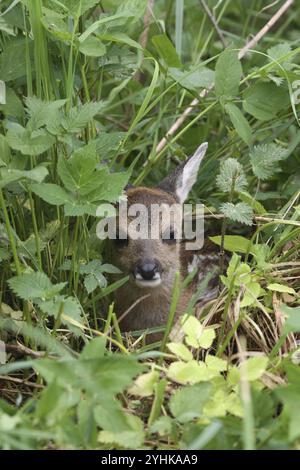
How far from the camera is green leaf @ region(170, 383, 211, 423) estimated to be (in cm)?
286

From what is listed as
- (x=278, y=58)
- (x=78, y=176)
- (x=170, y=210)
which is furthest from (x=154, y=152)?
(x=78, y=176)

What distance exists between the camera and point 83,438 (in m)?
2.75

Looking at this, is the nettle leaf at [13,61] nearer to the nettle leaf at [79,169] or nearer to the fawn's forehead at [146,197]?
the nettle leaf at [79,169]

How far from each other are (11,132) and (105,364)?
1.11 m

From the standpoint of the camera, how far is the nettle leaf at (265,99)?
169 inches

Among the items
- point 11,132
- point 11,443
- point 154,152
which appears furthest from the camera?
point 154,152

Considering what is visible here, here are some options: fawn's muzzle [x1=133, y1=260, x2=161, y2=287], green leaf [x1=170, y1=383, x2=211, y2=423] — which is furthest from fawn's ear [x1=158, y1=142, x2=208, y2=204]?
green leaf [x1=170, y1=383, x2=211, y2=423]

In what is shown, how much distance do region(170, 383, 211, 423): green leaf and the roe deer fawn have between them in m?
1.41

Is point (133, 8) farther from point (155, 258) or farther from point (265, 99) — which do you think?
point (155, 258)

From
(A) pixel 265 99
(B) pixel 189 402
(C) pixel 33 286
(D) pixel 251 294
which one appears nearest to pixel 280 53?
(A) pixel 265 99

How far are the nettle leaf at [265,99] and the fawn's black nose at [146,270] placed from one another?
939 millimetres

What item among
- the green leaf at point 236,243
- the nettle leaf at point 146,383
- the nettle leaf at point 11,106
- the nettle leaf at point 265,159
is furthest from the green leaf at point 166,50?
the nettle leaf at point 146,383
